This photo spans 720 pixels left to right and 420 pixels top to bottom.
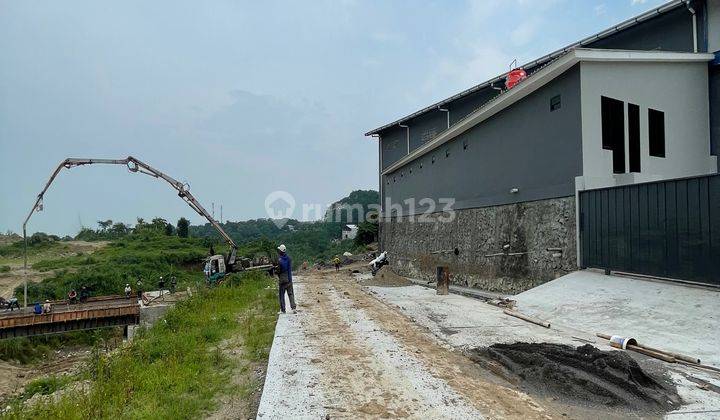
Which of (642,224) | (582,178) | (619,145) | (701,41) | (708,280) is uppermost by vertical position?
(701,41)

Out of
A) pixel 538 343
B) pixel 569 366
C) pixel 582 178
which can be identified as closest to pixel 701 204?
pixel 582 178

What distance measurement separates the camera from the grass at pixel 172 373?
4.98 meters

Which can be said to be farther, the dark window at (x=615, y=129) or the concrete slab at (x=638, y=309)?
the dark window at (x=615, y=129)

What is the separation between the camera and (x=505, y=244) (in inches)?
540

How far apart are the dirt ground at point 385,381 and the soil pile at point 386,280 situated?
11.5m

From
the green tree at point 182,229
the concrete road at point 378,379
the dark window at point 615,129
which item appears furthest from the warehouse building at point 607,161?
the green tree at point 182,229

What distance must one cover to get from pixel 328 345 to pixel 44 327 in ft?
61.2

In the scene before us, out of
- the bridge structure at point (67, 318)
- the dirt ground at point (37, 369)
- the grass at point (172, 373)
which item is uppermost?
the grass at point (172, 373)

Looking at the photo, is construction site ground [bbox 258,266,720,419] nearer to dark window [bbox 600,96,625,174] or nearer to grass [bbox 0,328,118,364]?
dark window [bbox 600,96,625,174]

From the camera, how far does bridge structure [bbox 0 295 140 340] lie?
18.5 m

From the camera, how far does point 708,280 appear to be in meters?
7.63

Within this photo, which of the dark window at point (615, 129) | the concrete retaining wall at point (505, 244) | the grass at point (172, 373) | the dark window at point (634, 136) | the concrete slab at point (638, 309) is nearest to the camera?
the grass at point (172, 373)

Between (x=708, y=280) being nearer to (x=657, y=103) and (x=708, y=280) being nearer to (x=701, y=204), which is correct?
(x=701, y=204)

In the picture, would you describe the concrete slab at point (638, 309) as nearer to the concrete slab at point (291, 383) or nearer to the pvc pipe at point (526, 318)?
the pvc pipe at point (526, 318)
